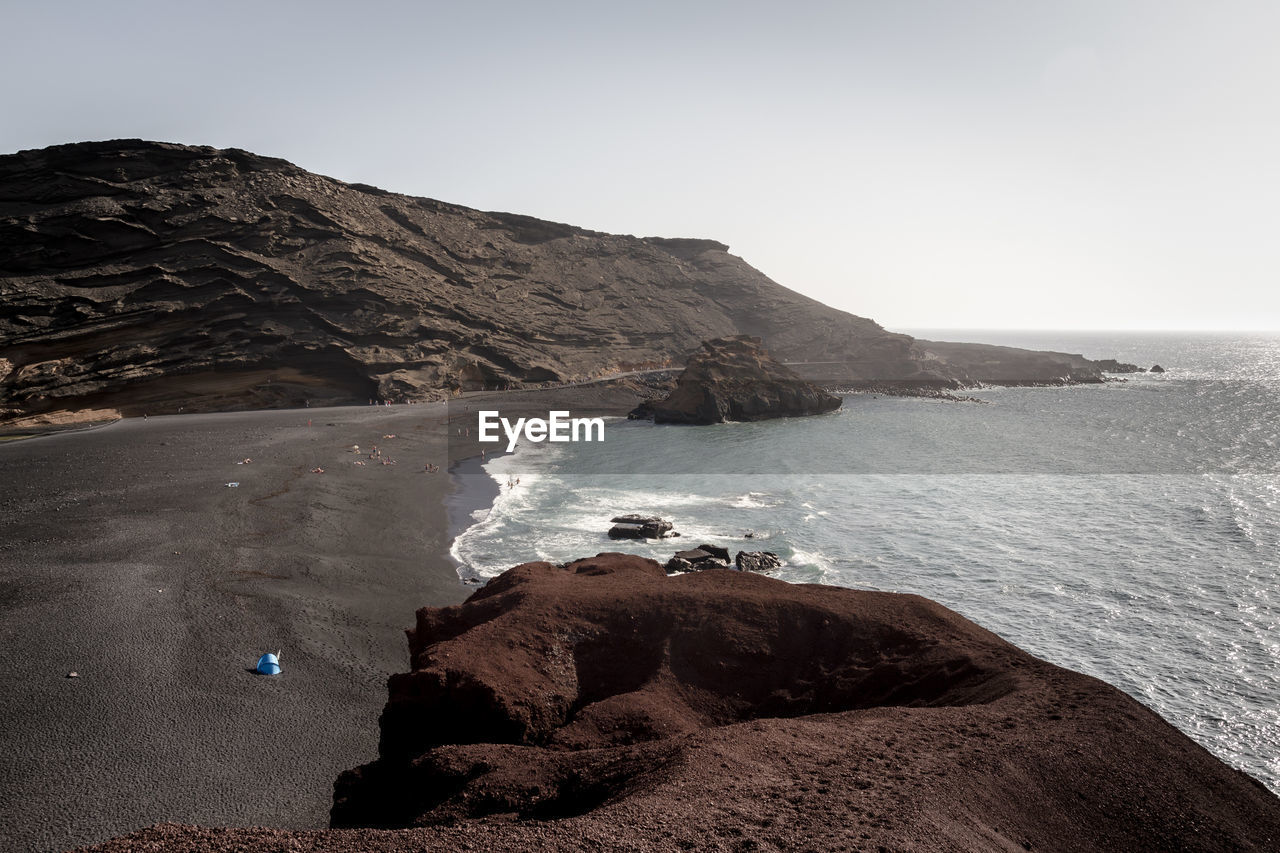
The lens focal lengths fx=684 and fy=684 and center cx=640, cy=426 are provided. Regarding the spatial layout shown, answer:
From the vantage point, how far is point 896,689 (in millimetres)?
11719

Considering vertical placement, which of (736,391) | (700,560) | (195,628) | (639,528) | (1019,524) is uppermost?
(736,391)

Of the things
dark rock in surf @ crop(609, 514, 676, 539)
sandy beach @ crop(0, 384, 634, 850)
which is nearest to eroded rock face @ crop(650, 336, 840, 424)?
sandy beach @ crop(0, 384, 634, 850)

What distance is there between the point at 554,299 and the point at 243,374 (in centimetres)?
4619

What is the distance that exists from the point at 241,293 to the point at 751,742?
231 feet

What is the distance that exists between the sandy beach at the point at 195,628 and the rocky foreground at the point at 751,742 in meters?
4.07

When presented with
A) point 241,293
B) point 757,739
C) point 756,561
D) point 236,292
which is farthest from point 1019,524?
point 236,292

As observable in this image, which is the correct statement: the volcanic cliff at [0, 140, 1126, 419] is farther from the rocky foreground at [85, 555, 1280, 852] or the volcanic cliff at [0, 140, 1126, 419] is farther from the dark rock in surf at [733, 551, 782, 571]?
the rocky foreground at [85, 555, 1280, 852]

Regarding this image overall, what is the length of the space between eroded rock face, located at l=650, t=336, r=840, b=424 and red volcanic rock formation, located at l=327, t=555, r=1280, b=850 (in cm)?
5542

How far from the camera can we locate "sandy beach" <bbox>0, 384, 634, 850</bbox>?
12875mm

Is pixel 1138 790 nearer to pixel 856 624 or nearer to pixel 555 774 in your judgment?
pixel 856 624

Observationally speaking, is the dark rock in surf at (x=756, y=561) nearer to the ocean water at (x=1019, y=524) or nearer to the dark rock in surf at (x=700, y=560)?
the dark rock in surf at (x=700, y=560)
